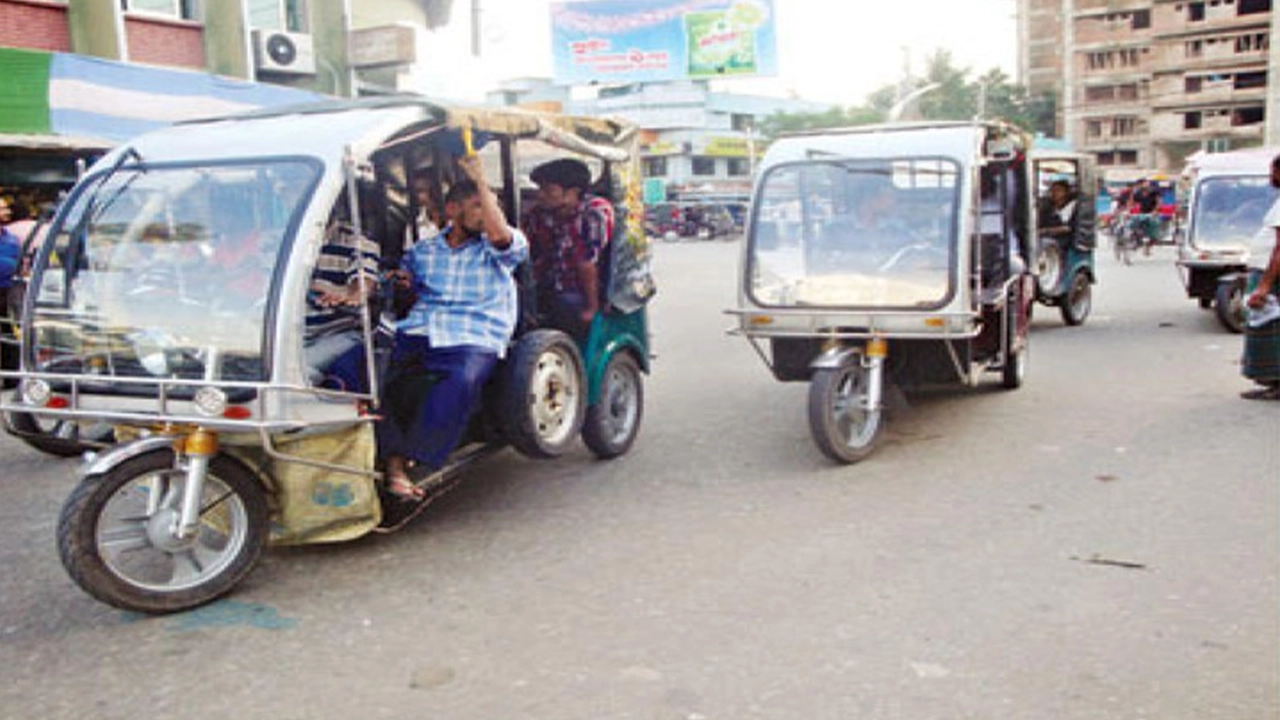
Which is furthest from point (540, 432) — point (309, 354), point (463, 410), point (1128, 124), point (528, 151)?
point (1128, 124)

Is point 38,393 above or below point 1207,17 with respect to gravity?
below

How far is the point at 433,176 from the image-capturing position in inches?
230

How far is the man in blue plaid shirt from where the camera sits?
4.77 m

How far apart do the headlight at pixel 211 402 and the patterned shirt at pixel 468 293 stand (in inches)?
46.9

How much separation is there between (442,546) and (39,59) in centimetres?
965

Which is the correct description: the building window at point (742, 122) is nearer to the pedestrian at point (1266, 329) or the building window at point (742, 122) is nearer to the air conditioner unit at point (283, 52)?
the air conditioner unit at point (283, 52)

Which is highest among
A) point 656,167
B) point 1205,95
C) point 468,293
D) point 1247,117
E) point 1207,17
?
point 1207,17

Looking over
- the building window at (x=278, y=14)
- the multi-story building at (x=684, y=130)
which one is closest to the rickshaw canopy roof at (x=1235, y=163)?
the building window at (x=278, y=14)

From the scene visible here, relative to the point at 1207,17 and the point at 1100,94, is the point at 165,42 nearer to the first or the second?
the point at 1207,17

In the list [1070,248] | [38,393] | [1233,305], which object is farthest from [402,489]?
[1070,248]

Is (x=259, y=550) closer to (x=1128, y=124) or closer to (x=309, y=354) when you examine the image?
(x=309, y=354)

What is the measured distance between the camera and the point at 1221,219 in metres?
11.6

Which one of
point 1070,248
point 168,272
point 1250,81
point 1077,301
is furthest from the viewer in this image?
point 1250,81

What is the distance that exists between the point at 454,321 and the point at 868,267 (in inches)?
110
